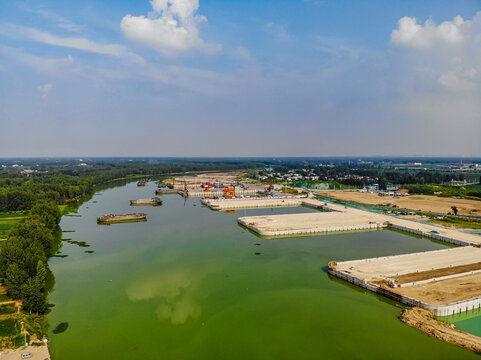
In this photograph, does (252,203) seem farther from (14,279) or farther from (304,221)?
(14,279)

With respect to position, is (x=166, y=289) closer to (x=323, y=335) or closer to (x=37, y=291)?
(x=37, y=291)

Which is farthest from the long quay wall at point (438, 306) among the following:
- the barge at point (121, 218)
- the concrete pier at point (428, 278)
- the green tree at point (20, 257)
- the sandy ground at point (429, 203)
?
the sandy ground at point (429, 203)

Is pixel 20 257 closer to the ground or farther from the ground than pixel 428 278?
farther from the ground

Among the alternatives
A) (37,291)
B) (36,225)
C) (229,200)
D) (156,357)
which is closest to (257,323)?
(156,357)

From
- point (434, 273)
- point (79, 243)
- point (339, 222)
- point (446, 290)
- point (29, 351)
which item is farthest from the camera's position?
point (339, 222)

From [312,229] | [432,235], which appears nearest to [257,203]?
[312,229]
